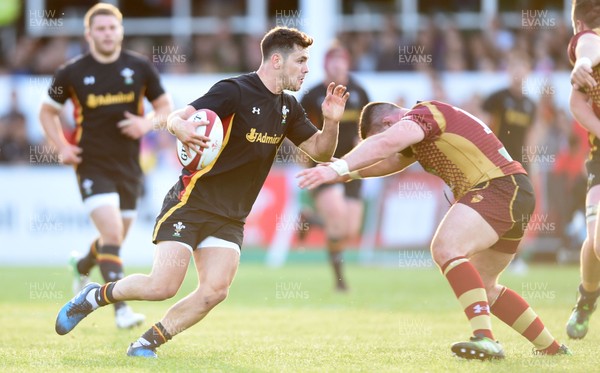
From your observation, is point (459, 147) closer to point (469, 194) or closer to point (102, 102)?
point (469, 194)

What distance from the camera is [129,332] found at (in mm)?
9188

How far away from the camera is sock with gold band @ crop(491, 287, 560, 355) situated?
23.9 ft

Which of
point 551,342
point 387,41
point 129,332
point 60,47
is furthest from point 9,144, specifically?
point 551,342

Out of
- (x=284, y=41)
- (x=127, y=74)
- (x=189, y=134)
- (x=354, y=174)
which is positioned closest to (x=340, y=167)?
(x=354, y=174)

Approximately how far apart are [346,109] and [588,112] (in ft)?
19.7

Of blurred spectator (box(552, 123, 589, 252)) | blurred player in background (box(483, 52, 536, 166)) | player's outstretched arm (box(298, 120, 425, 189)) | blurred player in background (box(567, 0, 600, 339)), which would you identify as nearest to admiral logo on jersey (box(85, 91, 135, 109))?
player's outstretched arm (box(298, 120, 425, 189))

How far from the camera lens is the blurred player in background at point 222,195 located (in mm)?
7340

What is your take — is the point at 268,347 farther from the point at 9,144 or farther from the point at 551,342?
the point at 9,144

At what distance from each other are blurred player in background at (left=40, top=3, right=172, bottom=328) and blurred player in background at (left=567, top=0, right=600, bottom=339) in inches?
151

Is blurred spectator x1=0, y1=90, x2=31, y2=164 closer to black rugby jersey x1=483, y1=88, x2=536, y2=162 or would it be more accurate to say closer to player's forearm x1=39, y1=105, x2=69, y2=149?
black rugby jersey x1=483, y1=88, x2=536, y2=162

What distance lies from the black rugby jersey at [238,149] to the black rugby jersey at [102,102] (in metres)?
2.61

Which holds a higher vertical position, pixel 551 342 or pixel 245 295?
pixel 551 342

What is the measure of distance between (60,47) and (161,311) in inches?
509

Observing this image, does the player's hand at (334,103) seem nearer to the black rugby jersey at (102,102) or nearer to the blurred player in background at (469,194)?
the blurred player in background at (469,194)
